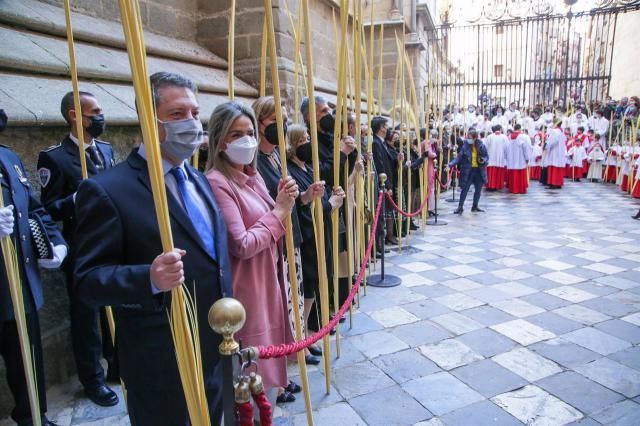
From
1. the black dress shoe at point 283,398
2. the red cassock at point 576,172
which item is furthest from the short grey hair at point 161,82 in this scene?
the red cassock at point 576,172

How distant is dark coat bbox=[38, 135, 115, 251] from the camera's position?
244 centimetres

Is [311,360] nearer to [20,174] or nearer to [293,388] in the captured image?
[293,388]

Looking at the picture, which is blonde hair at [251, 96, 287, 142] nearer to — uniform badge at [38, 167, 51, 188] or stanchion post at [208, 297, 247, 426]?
uniform badge at [38, 167, 51, 188]

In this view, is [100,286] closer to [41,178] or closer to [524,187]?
[41,178]

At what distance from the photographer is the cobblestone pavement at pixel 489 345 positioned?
2426mm

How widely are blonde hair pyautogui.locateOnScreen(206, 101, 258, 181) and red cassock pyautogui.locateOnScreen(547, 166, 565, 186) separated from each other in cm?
1126

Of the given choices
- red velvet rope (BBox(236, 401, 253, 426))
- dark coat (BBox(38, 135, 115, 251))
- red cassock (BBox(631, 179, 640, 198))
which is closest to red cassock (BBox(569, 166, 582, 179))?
red cassock (BBox(631, 179, 640, 198))

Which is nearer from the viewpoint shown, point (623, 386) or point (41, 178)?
point (41, 178)

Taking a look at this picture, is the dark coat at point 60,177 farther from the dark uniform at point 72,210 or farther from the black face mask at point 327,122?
the black face mask at point 327,122

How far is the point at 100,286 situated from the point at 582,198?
10518mm

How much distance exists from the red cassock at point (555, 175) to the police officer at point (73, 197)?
37.0 ft

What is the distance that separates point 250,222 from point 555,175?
37.1 ft

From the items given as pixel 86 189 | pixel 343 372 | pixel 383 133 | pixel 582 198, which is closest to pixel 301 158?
pixel 343 372

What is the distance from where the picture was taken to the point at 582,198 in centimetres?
970
